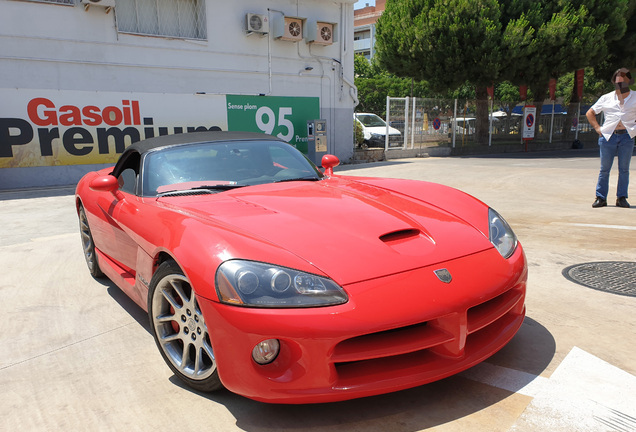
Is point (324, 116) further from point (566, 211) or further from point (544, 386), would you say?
point (544, 386)

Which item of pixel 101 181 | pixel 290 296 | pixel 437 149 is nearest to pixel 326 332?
pixel 290 296

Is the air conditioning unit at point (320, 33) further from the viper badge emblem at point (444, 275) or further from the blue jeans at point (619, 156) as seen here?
the viper badge emblem at point (444, 275)

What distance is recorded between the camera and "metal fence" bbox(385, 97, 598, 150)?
17.2 m

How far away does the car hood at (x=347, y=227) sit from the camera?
201 centimetres

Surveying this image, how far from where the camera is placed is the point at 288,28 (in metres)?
14.0

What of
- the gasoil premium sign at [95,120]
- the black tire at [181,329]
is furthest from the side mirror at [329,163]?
the gasoil premium sign at [95,120]

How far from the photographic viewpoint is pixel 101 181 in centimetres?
311

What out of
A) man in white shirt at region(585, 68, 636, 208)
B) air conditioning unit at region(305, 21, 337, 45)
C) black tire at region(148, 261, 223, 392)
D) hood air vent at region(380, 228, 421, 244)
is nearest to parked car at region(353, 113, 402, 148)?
air conditioning unit at region(305, 21, 337, 45)

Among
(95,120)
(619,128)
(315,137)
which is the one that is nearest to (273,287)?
(619,128)

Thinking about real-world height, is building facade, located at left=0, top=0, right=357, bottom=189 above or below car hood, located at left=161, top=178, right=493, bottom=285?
above

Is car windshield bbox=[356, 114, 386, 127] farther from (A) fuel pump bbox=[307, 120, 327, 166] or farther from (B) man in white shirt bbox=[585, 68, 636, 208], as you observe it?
(B) man in white shirt bbox=[585, 68, 636, 208]

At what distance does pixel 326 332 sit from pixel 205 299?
0.53m

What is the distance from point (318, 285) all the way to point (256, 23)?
12.9 meters

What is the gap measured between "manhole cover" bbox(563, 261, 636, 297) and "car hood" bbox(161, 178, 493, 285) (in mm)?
1538
